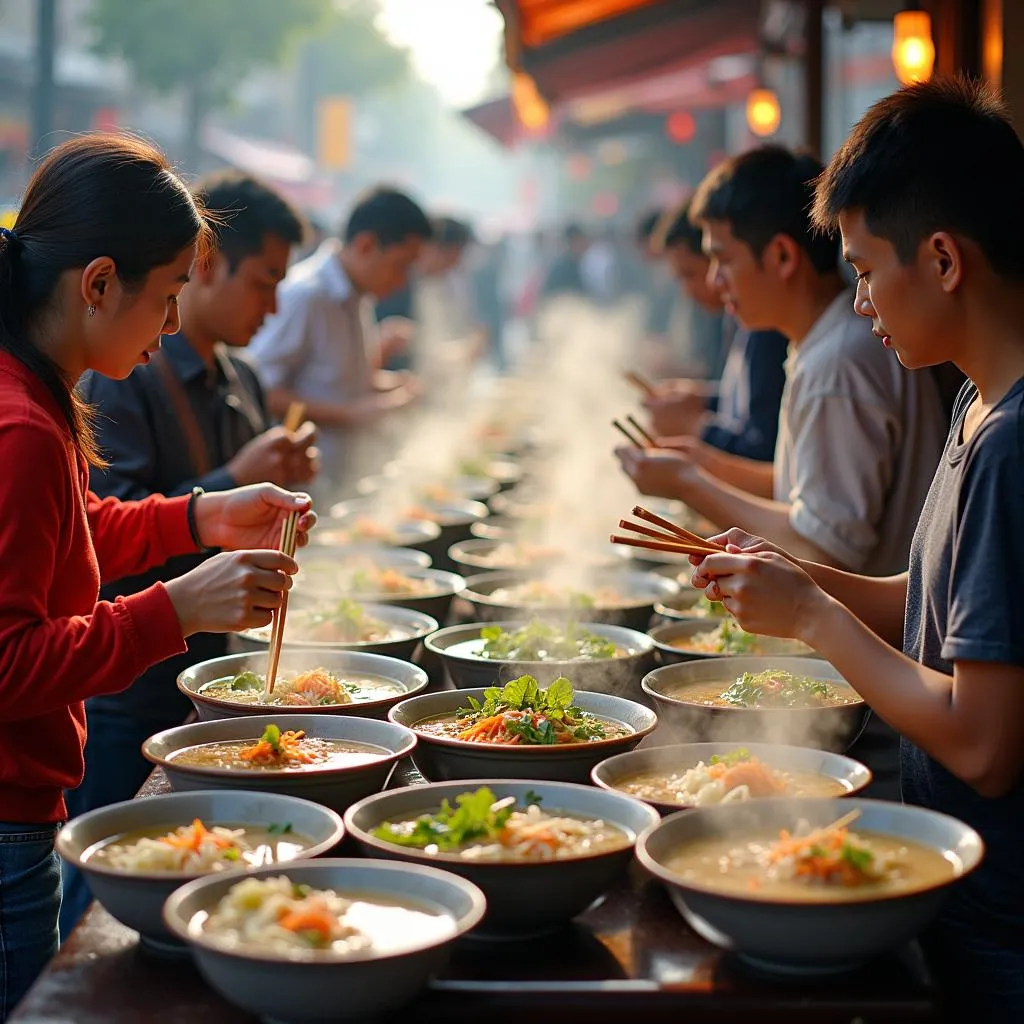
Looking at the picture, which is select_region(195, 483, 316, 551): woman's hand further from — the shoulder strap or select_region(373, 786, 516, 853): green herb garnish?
select_region(373, 786, 516, 853): green herb garnish

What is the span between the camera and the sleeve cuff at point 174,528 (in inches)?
131

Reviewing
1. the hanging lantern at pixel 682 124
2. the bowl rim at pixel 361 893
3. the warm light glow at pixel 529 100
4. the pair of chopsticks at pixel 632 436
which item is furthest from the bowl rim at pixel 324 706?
the hanging lantern at pixel 682 124

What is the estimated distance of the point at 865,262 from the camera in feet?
7.43

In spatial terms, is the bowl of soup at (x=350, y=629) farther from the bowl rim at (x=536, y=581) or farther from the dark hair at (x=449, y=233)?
the dark hair at (x=449, y=233)

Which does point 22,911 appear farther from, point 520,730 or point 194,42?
point 194,42

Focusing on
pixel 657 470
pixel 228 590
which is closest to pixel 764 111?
pixel 657 470

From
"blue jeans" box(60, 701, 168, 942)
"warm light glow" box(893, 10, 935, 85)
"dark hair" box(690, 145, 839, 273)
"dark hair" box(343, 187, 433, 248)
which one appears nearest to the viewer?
"blue jeans" box(60, 701, 168, 942)

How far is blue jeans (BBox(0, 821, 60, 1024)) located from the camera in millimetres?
2395

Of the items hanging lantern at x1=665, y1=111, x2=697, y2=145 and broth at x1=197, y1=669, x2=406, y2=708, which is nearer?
broth at x1=197, y1=669, x2=406, y2=708

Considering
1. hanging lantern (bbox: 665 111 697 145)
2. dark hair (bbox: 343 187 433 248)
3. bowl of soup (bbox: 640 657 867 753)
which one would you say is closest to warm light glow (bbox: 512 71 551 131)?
dark hair (bbox: 343 187 433 248)

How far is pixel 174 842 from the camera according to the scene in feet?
6.46

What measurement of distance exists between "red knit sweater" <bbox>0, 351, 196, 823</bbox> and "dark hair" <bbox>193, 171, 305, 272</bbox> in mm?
1882

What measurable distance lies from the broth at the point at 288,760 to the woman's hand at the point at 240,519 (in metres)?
0.82

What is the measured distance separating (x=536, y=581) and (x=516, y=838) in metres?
2.35
